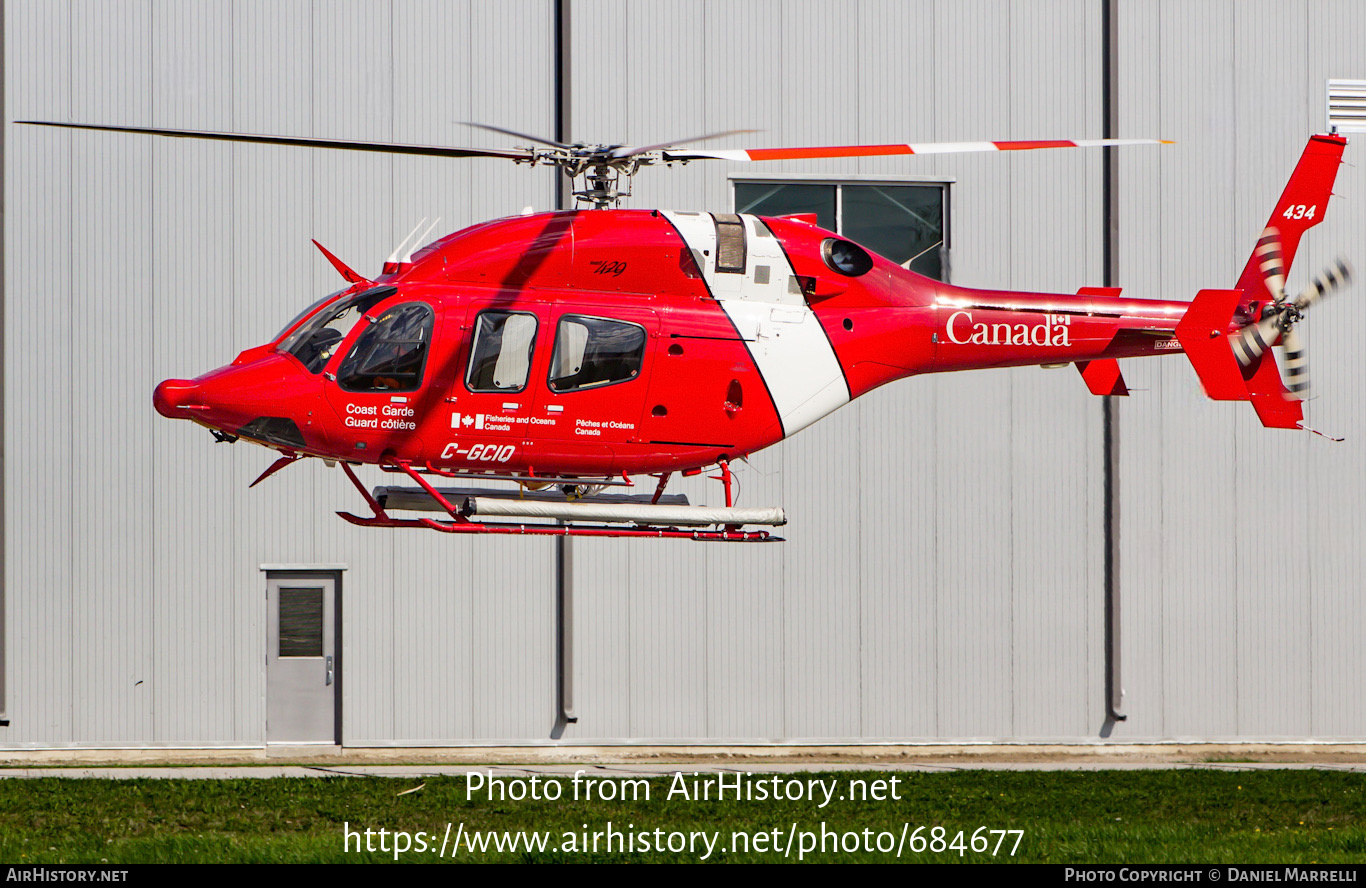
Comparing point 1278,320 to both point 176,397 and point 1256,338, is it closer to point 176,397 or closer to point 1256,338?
point 1256,338

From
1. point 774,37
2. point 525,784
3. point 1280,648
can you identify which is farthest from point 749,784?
point 774,37

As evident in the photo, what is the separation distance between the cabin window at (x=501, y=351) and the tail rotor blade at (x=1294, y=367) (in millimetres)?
6553

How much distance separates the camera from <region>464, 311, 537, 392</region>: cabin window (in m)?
9.82

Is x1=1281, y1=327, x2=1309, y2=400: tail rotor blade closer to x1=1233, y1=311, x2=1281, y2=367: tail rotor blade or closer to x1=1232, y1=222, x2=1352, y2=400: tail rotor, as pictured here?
x1=1232, y1=222, x2=1352, y2=400: tail rotor

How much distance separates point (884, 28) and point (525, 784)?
10039 mm

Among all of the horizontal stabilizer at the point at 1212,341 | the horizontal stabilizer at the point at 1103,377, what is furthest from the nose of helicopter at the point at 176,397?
the horizontal stabilizer at the point at 1212,341

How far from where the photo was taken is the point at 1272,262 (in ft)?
39.0

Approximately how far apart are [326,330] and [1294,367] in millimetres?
8025

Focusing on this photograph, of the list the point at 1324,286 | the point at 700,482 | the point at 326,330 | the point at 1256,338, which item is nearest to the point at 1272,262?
the point at 1324,286

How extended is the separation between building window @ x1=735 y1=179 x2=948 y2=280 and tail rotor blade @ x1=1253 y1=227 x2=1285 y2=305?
5.47 metres

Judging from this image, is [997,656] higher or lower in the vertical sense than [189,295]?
lower

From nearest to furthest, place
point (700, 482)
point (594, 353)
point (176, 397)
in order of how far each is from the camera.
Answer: point (176, 397) < point (594, 353) < point (700, 482)

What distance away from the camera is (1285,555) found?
17.8 metres

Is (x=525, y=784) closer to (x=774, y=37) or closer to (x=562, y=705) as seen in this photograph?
(x=562, y=705)
